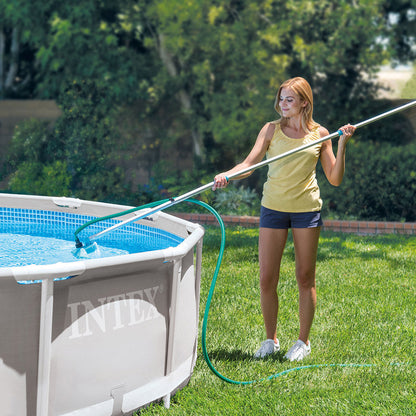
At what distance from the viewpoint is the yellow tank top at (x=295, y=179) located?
151 inches

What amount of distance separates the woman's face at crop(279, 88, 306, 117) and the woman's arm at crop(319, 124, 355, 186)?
0.22 metres

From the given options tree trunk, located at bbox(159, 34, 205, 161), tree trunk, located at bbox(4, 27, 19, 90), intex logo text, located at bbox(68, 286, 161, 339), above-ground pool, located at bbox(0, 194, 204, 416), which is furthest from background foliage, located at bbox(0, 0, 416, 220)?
intex logo text, located at bbox(68, 286, 161, 339)

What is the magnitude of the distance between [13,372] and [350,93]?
353 inches

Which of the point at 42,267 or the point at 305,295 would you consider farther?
the point at 305,295

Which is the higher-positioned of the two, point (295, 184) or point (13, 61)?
point (13, 61)

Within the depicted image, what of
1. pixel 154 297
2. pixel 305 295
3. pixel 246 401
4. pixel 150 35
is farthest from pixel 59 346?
pixel 150 35

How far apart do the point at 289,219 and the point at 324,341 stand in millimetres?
1034

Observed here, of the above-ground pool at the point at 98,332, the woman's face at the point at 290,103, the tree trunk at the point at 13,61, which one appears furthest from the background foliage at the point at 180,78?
the above-ground pool at the point at 98,332

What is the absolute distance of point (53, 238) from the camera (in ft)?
21.5

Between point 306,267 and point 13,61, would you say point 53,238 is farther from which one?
point 13,61

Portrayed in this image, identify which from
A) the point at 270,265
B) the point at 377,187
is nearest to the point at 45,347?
the point at 270,265

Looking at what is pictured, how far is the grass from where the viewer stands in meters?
3.41

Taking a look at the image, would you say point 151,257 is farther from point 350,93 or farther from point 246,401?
point 350,93

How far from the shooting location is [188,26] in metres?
10.7
